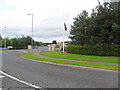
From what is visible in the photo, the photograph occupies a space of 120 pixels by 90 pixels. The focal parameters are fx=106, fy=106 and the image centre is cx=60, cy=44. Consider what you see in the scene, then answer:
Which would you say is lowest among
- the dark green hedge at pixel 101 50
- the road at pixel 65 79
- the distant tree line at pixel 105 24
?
the road at pixel 65 79

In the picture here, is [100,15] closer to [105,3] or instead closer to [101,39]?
[105,3]

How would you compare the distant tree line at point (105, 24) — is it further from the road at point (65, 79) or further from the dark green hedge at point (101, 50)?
the road at point (65, 79)

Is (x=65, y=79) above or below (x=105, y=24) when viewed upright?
below

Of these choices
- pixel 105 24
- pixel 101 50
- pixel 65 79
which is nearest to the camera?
pixel 65 79

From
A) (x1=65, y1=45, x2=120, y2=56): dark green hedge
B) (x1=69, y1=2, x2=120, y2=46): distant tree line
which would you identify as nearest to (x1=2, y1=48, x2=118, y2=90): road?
(x1=69, y1=2, x2=120, y2=46): distant tree line

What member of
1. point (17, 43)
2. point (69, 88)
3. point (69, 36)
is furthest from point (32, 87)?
point (17, 43)

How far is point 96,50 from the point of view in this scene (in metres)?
19.0

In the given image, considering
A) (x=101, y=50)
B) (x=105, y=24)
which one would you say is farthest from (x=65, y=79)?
(x=101, y=50)

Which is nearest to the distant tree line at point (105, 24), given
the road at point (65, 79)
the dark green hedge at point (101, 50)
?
the dark green hedge at point (101, 50)

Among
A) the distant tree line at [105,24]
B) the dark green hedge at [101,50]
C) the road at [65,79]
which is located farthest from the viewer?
the dark green hedge at [101,50]

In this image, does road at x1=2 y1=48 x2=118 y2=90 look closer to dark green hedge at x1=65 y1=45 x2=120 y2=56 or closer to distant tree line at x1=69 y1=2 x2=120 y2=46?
distant tree line at x1=69 y1=2 x2=120 y2=46

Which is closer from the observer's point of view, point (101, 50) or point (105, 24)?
point (105, 24)

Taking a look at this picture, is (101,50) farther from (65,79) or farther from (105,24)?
(65,79)

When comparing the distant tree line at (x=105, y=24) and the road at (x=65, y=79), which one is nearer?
the road at (x=65, y=79)
